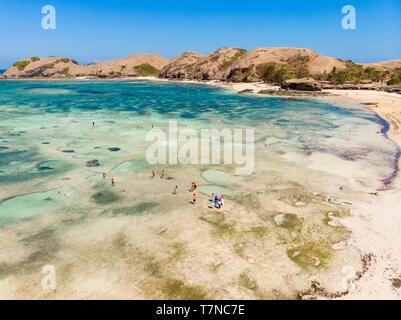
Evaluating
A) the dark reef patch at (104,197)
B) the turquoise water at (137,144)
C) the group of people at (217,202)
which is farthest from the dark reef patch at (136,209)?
the turquoise water at (137,144)

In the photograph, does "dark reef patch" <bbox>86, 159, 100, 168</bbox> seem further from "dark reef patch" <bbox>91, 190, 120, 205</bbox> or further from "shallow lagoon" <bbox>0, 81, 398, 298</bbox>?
"dark reef patch" <bbox>91, 190, 120, 205</bbox>

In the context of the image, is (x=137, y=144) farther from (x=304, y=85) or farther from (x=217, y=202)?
(x=304, y=85)

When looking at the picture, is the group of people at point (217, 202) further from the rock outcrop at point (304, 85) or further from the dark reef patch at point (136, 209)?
the rock outcrop at point (304, 85)

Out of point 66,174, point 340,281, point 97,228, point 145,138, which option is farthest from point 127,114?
point 340,281

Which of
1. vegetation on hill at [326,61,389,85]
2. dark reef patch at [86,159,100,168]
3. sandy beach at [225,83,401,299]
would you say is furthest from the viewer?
vegetation on hill at [326,61,389,85]

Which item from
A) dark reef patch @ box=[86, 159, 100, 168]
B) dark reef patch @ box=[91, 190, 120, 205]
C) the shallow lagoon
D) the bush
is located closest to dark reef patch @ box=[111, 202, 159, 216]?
the shallow lagoon
